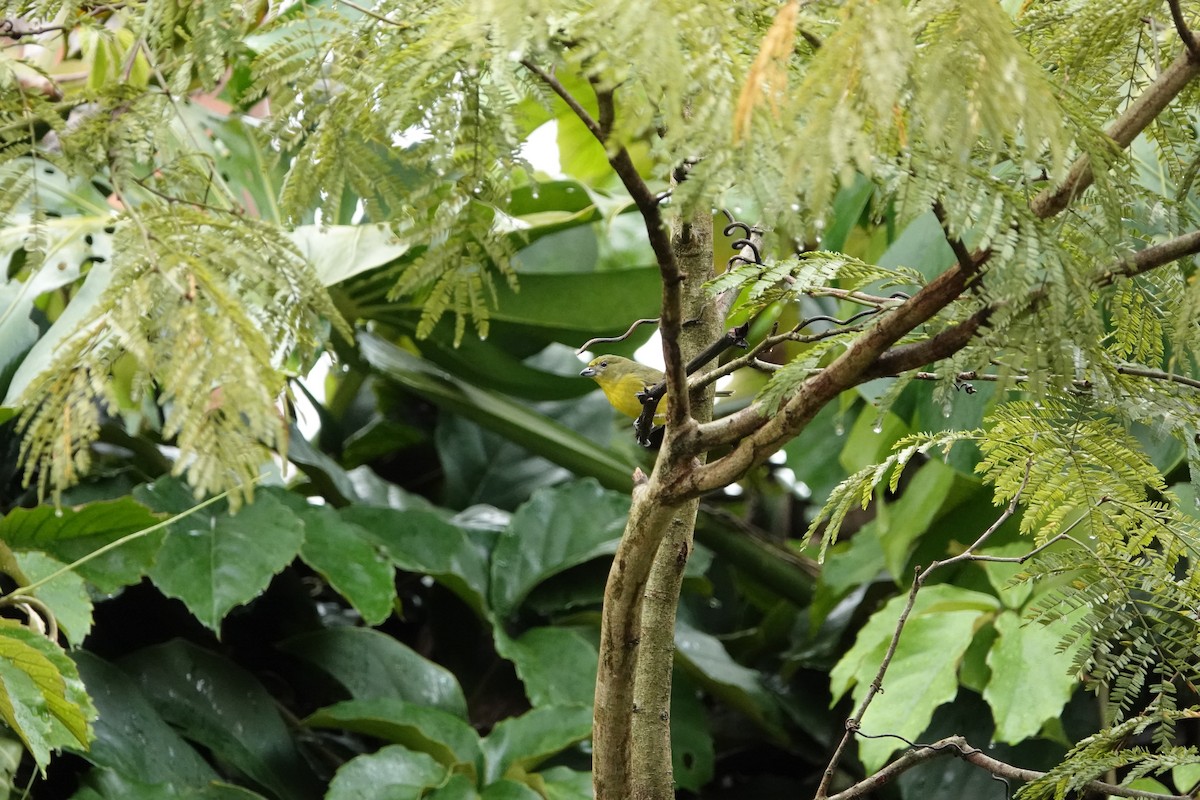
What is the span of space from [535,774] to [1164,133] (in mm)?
1361

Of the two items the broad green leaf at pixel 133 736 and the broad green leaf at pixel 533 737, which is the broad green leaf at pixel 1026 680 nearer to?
the broad green leaf at pixel 533 737

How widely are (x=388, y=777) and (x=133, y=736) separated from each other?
1.31 ft

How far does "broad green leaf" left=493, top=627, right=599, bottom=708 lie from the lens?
192 cm

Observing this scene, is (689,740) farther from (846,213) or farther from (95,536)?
(95,536)

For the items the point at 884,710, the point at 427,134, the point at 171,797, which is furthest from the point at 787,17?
the point at 171,797

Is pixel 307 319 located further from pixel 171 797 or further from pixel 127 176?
pixel 171 797

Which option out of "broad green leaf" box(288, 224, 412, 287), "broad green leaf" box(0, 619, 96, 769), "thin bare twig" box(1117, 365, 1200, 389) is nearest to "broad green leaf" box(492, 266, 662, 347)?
"broad green leaf" box(288, 224, 412, 287)

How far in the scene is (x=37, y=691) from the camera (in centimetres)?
108

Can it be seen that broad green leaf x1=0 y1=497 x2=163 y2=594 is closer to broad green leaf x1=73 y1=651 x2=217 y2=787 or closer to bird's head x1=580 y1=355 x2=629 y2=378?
broad green leaf x1=73 y1=651 x2=217 y2=787

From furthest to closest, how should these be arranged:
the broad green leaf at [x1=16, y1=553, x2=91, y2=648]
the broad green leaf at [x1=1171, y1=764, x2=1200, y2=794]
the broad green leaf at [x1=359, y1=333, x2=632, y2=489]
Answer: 1. the broad green leaf at [x1=359, y1=333, x2=632, y2=489]
2. the broad green leaf at [x1=16, y1=553, x2=91, y2=648]
3. the broad green leaf at [x1=1171, y1=764, x2=1200, y2=794]

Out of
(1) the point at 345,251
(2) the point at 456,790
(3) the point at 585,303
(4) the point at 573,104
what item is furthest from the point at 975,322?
(3) the point at 585,303

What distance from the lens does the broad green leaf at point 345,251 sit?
6.29 ft

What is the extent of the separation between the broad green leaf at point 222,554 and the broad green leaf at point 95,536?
0.10 meters

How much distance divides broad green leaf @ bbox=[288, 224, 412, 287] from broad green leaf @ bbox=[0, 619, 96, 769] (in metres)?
0.93
